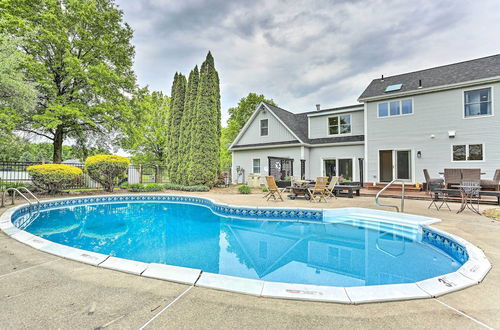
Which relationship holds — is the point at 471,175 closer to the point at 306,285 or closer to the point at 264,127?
the point at 306,285

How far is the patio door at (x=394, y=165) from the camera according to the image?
482 inches

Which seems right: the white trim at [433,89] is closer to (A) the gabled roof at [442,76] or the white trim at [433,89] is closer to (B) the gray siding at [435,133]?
(A) the gabled roof at [442,76]

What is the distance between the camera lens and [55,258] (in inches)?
119

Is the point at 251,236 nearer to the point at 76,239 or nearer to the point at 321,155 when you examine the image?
the point at 76,239

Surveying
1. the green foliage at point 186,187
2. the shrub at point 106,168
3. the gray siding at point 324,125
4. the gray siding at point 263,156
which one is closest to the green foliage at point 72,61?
the shrub at point 106,168

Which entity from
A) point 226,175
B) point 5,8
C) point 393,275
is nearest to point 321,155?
point 226,175

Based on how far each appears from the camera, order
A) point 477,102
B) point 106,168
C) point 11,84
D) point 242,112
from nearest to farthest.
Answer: point 11,84, point 477,102, point 106,168, point 242,112

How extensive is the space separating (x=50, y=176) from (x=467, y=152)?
1978cm

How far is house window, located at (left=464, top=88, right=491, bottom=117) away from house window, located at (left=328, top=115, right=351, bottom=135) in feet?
18.3

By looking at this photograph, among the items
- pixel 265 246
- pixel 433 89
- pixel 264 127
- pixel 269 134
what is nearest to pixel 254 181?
pixel 269 134

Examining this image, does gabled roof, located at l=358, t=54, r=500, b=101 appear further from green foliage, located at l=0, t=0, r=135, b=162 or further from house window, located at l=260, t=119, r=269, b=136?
green foliage, located at l=0, t=0, r=135, b=162

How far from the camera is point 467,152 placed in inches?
419

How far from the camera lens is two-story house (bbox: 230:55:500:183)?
10.5m

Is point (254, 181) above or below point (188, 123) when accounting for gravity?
below
